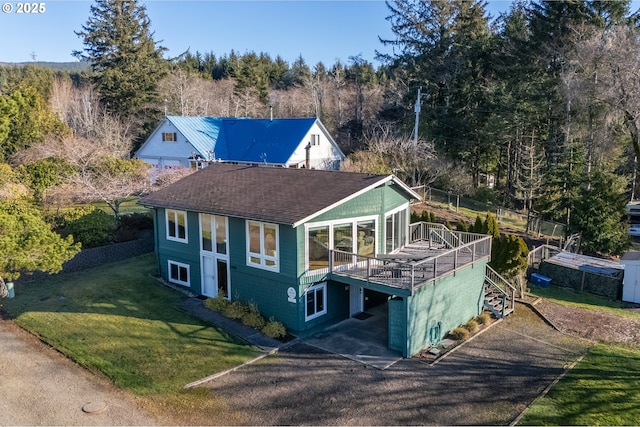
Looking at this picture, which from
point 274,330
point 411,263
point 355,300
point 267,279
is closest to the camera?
point 411,263

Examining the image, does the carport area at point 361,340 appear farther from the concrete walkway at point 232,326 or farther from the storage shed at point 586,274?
the storage shed at point 586,274

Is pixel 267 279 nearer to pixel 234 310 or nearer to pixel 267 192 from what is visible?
pixel 234 310

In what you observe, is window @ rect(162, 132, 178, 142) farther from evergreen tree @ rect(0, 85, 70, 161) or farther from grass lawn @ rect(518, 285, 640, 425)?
grass lawn @ rect(518, 285, 640, 425)

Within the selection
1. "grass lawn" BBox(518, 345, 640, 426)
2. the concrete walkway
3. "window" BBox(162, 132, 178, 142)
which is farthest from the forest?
"grass lawn" BBox(518, 345, 640, 426)

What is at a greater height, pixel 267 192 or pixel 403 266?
pixel 267 192

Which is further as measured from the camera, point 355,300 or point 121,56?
point 121,56

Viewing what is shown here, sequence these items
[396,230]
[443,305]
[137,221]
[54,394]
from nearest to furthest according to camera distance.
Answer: [54,394] < [443,305] < [396,230] < [137,221]

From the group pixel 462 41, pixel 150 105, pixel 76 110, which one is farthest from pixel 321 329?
pixel 76 110

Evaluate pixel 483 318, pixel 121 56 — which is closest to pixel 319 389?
pixel 483 318
